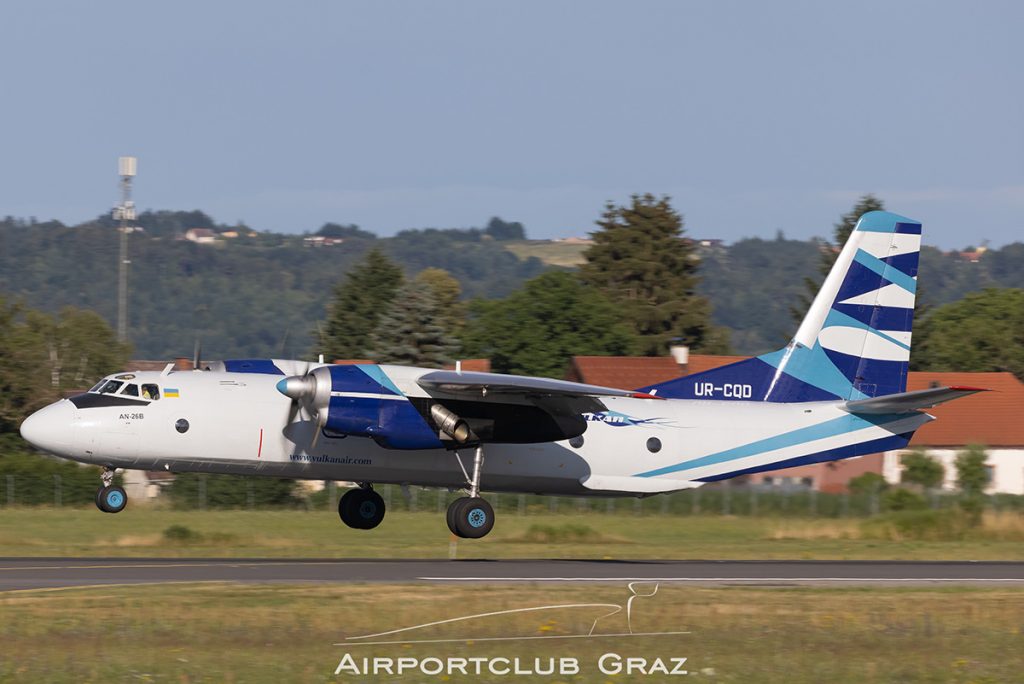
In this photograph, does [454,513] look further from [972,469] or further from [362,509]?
[972,469]

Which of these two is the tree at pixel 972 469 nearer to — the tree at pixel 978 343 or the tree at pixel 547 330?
the tree at pixel 547 330

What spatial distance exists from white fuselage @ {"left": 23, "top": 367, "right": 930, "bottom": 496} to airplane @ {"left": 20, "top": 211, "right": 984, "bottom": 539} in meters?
0.03

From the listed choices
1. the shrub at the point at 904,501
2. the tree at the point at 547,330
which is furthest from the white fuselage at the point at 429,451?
the tree at the point at 547,330

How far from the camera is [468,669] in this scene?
15.6m

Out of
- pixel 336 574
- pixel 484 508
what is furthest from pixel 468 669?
pixel 484 508

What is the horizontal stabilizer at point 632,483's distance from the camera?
26422 mm

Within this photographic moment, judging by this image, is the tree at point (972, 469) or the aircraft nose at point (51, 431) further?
the tree at point (972, 469)

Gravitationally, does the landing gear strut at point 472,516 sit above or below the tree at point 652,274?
below

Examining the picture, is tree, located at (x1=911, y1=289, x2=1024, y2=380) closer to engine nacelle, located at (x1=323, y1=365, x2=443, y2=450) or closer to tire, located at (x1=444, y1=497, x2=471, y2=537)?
tire, located at (x1=444, y1=497, x2=471, y2=537)

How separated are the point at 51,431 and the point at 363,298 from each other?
85.7 metres

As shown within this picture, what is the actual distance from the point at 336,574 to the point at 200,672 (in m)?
7.50

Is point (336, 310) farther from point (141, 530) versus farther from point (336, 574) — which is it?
point (336, 574)

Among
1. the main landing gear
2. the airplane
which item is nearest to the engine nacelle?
the airplane

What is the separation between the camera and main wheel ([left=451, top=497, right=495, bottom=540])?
990 inches
